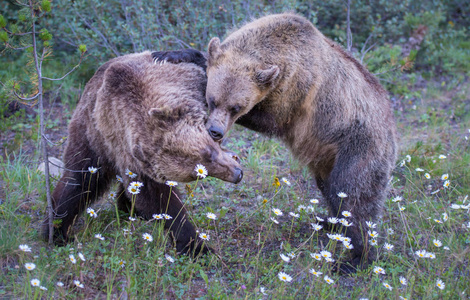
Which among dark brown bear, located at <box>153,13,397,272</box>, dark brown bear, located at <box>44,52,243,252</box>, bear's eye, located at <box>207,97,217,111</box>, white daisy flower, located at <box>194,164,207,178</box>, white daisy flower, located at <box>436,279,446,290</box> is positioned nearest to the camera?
white daisy flower, located at <box>436,279,446,290</box>

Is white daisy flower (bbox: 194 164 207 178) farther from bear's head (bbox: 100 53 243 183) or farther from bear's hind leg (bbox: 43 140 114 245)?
bear's hind leg (bbox: 43 140 114 245)

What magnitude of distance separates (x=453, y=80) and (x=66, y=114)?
261 inches

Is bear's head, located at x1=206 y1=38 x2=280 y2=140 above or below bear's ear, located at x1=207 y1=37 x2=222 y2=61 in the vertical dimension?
below

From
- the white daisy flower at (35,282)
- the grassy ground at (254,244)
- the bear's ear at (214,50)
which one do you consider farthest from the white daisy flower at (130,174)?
the bear's ear at (214,50)

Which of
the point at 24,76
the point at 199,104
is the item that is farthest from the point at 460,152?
the point at 24,76

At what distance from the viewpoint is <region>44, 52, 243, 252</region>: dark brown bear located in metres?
3.50

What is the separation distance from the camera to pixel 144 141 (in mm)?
3518

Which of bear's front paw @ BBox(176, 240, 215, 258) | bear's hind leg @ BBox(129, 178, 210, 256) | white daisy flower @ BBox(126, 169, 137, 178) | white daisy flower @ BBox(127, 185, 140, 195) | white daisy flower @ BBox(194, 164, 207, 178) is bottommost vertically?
bear's front paw @ BBox(176, 240, 215, 258)

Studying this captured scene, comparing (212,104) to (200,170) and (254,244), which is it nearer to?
(200,170)

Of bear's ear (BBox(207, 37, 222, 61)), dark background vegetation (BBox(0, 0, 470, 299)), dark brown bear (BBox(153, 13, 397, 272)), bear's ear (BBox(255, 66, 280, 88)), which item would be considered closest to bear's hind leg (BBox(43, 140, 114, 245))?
dark background vegetation (BBox(0, 0, 470, 299))

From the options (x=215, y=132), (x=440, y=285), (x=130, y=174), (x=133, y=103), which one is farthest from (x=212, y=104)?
(x=440, y=285)

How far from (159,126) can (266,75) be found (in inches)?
42.1

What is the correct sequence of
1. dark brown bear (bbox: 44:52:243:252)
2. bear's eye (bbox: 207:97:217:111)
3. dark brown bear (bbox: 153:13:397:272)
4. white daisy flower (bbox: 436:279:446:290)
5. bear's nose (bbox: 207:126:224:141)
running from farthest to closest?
dark brown bear (bbox: 153:13:397:272) → bear's eye (bbox: 207:97:217:111) → bear's nose (bbox: 207:126:224:141) → dark brown bear (bbox: 44:52:243:252) → white daisy flower (bbox: 436:279:446:290)

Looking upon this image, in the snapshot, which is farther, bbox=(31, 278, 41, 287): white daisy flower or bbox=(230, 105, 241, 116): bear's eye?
bbox=(230, 105, 241, 116): bear's eye
